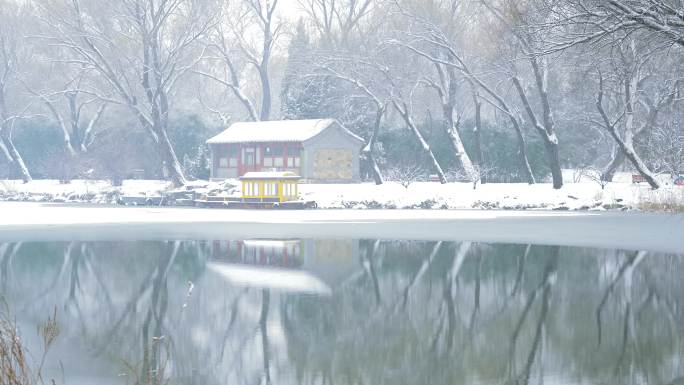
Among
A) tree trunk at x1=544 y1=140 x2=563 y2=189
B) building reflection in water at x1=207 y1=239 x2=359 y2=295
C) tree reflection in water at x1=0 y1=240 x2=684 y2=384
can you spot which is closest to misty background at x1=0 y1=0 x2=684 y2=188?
tree trunk at x1=544 y1=140 x2=563 y2=189

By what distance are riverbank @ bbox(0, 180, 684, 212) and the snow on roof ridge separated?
4658 millimetres

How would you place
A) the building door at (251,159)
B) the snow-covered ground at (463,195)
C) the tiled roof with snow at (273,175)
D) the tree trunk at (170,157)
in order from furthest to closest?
the building door at (251,159), the tree trunk at (170,157), the tiled roof with snow at (273,175), the snow-covered ground at (463,195)

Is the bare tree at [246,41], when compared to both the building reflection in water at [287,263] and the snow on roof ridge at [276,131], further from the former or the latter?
the building reflection in water at [287,263]

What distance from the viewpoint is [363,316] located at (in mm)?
14477

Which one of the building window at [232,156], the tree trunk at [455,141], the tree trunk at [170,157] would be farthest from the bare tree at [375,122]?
the tree trunk at [170,157]

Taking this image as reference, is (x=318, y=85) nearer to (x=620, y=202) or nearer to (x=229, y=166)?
(x=229, y=166)

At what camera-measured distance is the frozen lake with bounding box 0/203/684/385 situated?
11.1m

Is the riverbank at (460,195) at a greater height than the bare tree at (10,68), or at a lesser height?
lesser

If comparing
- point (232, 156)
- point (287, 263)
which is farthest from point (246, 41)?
point (287, 263)

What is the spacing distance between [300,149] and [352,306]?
154 feet

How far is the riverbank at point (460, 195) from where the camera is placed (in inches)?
1802

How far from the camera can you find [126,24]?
64562 mm

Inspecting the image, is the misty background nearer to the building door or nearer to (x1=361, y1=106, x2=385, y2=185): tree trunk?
(x1=361, y1=106, x2=385, y2=185): tree trunk

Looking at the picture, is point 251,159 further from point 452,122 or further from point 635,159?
point 635,159
